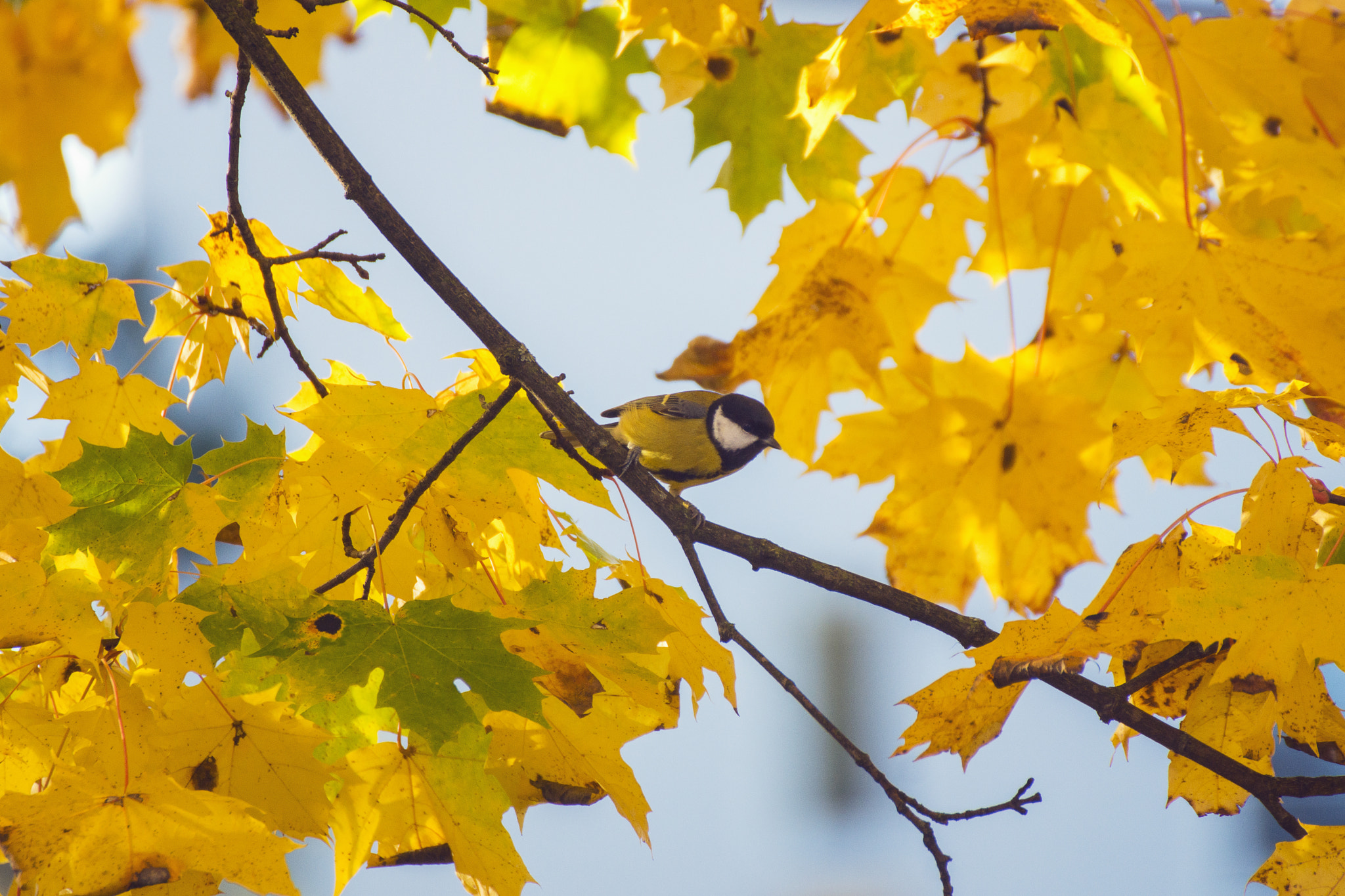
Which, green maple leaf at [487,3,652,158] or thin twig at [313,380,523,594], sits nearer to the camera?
thin twig at [313,380,523,594]

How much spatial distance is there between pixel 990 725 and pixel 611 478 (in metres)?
0.54

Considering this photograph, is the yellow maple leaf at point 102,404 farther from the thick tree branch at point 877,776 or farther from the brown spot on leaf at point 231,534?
the thick tree branch at point 877,776

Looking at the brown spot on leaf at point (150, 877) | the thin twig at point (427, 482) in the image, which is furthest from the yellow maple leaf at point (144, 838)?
the thin twig at point (427, 482)

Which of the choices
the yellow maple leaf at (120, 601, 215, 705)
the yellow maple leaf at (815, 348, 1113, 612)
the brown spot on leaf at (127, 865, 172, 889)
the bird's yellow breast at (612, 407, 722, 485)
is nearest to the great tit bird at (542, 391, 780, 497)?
the bird's yellow breast at (612, 407, 722, 485)

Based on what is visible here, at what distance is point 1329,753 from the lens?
922 millimetres

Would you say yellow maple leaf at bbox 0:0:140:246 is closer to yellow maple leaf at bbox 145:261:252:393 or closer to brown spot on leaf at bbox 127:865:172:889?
yellow maple leaf at bbox 145:261:252:393

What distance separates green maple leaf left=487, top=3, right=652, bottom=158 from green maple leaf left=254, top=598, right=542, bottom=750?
0.97 m

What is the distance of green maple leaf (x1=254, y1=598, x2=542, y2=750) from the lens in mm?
794

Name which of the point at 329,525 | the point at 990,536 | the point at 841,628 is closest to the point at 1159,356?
the point at 990,536

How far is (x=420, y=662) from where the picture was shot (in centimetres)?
81

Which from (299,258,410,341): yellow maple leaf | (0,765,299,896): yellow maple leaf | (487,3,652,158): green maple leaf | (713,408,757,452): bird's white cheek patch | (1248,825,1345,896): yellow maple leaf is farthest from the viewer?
(713,408,757,452): bird's white cheek patch

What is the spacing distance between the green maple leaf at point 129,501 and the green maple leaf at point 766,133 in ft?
3.34

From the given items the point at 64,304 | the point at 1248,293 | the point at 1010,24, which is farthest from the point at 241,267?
the point at 1248,293

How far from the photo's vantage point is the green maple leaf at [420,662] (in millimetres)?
794
